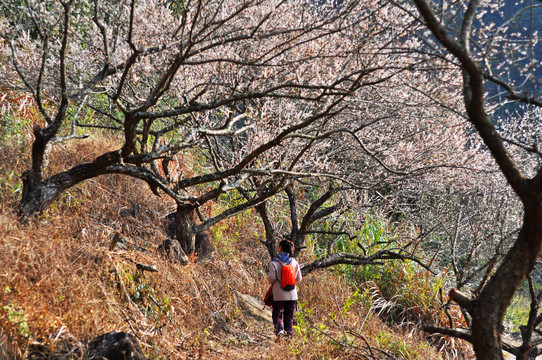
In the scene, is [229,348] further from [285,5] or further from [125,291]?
[285,5]

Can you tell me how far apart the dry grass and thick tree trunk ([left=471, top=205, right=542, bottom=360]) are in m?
2.00

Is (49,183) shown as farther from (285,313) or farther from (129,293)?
(285,313)

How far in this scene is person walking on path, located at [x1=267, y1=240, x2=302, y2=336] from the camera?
5.90m

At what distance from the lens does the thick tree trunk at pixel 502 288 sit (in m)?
2.71

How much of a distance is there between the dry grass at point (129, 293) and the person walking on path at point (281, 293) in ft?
0.93

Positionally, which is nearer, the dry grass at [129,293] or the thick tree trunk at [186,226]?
the dry grass at [129,293]

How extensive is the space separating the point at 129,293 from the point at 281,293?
1.83 metres

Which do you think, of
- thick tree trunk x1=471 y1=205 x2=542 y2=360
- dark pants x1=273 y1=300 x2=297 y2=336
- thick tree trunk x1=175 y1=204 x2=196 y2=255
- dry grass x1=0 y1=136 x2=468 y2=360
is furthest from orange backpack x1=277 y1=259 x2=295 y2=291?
thick tree trunk x1=471 y1=205 x2=542 y2=360

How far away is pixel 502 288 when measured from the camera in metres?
2.79

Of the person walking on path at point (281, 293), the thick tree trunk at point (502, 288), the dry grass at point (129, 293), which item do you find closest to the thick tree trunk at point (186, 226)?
the dry grass at point (129, 293)

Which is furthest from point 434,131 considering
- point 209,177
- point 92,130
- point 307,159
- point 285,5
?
point 92,130

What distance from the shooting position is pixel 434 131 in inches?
300

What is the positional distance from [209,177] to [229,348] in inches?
76.1

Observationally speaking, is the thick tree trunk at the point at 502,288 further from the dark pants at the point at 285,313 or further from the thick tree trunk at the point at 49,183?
the thick tree trunk at the point at 49,183
